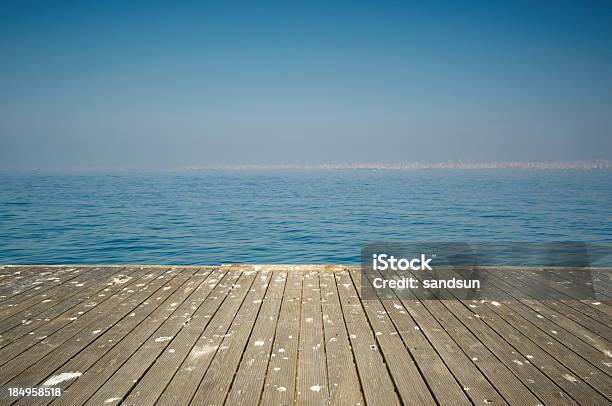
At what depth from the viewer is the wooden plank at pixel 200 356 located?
2289 millimetres

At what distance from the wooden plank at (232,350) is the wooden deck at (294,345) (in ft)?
0.04

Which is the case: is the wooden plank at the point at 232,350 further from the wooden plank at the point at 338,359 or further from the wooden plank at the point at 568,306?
the wooden plank at the point at 568,306

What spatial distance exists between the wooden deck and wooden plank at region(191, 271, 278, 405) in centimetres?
1

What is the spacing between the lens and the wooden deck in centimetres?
233

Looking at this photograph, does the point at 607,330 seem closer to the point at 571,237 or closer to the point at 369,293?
the point at 369,293

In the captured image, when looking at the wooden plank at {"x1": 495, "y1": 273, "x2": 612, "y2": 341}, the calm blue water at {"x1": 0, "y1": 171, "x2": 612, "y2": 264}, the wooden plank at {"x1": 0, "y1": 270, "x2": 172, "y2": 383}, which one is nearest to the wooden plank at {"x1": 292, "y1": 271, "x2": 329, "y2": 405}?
the wooden plank at {"x1": 0, "y1": 270, "x2": 172, "y2": 383}

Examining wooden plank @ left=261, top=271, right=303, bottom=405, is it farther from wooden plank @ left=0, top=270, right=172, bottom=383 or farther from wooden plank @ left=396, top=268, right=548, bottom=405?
wooden plank @ left=0, top=270, right=172, bottom=383

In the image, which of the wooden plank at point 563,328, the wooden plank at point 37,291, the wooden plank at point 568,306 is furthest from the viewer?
the wooden plank at point 37,291

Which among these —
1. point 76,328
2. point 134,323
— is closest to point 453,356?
point 134,323

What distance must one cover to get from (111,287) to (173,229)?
47.1ft

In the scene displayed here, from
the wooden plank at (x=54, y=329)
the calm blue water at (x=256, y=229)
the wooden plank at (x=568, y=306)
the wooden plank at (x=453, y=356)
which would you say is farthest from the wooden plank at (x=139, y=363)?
the calm blue water at (x=256, y=229)

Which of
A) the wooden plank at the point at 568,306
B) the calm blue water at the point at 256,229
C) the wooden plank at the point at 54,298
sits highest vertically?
the wooden plank at the point at 568,306

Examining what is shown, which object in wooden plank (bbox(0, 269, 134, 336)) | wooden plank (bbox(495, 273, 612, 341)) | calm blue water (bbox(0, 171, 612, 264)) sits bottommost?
calm blue water (bbox(0, 171, 612, 264))

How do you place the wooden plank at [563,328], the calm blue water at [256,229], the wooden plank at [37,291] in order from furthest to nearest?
the calm blue water at [256,229] → the wooden plank at [37,291] → the wooden plank at [563,328]
